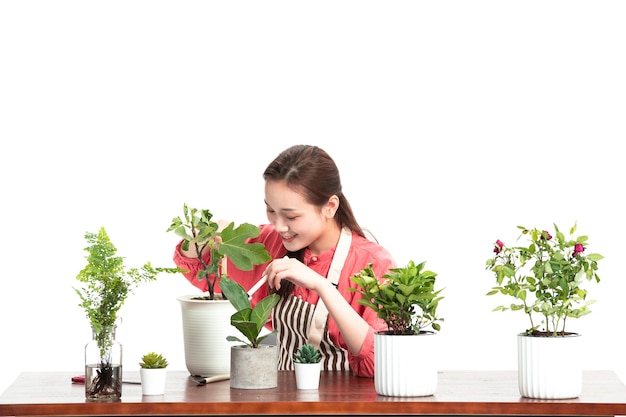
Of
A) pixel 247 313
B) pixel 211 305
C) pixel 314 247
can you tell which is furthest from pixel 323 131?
pixel 247 313

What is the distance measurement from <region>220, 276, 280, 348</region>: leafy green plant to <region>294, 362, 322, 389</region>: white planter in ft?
0.43

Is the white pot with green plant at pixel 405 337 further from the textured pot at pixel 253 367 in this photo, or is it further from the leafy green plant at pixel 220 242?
the leafy green plant at pixel 220 242

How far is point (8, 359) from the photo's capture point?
15.3 ft

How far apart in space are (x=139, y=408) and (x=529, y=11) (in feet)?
9.87

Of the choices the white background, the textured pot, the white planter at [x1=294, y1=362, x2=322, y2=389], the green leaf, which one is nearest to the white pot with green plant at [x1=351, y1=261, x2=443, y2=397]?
the white planter at [x1=294, y1=362, x2=322, y2=389]

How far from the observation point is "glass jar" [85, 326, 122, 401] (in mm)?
2436

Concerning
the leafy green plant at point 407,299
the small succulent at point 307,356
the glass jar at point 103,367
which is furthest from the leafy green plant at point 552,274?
the glass jar at point 103,367

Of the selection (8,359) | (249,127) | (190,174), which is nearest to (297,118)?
(249,127)

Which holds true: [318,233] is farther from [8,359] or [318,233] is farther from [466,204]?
[8,359]

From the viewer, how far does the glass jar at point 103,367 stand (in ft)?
7.99

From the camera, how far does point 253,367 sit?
255 centimetres

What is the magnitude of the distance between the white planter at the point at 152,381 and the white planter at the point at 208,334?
0.27m

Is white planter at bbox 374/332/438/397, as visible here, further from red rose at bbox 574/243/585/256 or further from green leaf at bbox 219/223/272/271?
green leaf at bbox 219/223/272/271

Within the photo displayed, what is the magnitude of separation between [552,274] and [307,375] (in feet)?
2.26
